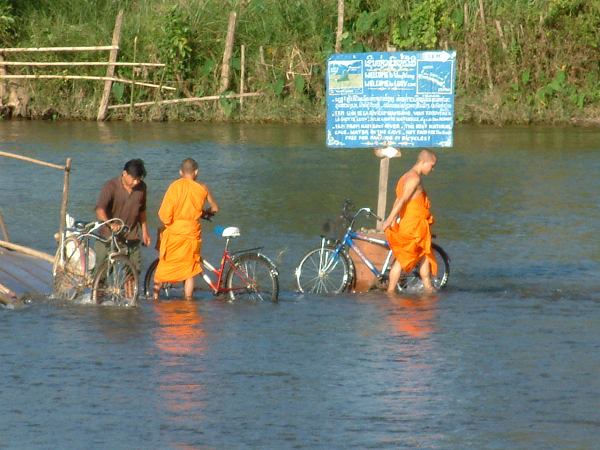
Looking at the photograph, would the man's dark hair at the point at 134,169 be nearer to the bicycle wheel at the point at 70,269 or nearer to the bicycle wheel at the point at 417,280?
the bicycle wheel at the point at 70,269

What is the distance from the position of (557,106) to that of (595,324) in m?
22.8

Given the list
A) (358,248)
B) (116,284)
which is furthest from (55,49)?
(116,284)

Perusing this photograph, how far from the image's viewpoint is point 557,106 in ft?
115

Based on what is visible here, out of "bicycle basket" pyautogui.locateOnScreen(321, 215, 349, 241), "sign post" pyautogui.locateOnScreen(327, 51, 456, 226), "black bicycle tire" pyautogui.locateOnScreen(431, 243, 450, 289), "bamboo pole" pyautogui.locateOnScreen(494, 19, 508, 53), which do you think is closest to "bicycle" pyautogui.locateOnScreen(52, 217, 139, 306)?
"bicycle basket" pyautogui.locateOnScreen(321, 215, 349, 241)

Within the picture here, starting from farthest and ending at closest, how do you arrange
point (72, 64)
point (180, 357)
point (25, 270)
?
1. point (72, 64)
2. point (25, 270)
3. point (180, 357)

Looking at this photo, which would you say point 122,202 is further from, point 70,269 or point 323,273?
point 323,273

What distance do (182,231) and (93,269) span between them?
2.85ft

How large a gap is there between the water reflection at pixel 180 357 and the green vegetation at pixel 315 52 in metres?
22.0

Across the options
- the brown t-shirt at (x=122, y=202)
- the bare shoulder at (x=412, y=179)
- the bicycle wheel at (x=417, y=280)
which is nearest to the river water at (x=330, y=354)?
the bicycle wheel at (x=417, y=280)

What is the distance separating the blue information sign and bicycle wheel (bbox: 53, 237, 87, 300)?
12.0 feet

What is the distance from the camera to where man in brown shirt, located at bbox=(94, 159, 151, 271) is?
1366 cm

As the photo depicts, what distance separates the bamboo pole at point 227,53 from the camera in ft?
118

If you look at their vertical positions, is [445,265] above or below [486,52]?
below

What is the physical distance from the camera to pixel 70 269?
1358 cm
